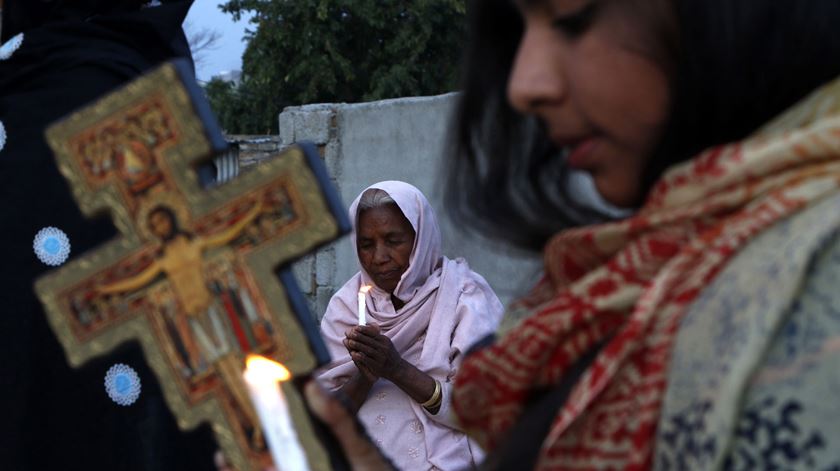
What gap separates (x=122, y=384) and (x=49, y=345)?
0.19m

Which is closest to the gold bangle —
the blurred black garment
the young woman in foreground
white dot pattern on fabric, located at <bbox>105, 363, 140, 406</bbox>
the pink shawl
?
the pink shawl

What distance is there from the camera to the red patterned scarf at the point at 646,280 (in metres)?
0.94

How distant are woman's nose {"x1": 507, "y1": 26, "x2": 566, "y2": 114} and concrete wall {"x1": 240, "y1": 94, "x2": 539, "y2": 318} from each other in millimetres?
4052

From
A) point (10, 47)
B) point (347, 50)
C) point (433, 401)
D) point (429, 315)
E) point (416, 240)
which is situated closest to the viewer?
point (10, 47)

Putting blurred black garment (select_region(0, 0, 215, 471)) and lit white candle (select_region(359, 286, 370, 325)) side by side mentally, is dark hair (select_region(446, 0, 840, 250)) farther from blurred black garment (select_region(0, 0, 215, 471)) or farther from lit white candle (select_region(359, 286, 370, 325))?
lit white candle (select_region(359, 286, 370, 325))

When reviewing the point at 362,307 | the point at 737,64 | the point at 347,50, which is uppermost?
the point at 347,50

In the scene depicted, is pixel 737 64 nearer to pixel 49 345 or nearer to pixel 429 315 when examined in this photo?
pixel 49 345

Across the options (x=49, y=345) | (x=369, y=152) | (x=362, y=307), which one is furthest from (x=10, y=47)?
(x=369, y=152)

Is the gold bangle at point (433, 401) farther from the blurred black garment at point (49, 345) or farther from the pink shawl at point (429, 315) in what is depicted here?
the blurred black garment at point (49, 345)

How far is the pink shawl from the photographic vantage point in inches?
136

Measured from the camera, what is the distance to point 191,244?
1221mm

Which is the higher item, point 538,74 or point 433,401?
point 538,74

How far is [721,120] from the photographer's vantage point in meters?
1.06

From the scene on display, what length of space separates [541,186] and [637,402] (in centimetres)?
62
